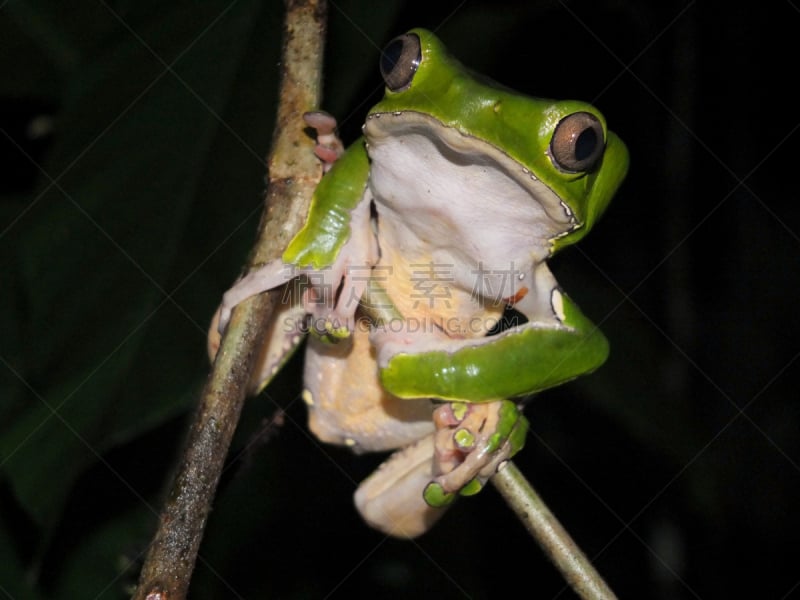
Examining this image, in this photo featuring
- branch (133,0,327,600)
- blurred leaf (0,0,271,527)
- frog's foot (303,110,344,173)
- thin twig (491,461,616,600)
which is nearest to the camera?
branch (133,0,327,600)

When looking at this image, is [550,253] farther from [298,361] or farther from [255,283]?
[298,361]

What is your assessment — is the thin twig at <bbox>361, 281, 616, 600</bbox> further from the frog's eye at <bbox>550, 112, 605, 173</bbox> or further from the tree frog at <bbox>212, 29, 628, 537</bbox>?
the frog's eye at <bbox>550, 112, 605, 173</bbox>

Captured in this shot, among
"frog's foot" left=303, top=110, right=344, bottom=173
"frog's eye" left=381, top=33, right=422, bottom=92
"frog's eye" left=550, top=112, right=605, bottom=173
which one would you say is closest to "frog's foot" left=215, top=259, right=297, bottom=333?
"frog's foot" left=303, top=110, right=344, bottom=173

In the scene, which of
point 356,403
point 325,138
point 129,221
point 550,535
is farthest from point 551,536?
point 129,221

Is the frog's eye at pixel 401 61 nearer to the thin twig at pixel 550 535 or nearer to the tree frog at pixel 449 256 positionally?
the tree frog at pixel 449 256

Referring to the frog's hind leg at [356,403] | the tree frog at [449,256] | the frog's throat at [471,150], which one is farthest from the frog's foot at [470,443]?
the frog's throat at [471,150]

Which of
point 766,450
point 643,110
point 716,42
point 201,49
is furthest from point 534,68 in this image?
point 766,450
